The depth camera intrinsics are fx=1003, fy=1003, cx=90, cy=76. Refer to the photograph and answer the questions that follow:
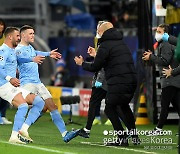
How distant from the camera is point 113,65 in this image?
17766 millimetres

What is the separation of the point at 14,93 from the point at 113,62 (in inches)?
73.8

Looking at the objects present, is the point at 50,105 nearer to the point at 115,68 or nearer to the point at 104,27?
the point at 115,68

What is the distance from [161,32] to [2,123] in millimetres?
5818

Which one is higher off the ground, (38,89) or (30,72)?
(30,72)

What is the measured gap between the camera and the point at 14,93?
59.2 ft

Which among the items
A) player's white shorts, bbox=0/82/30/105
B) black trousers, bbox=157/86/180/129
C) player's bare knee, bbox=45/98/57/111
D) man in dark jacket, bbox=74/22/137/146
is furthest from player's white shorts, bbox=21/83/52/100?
black trousers, bbox=157/86/180/129

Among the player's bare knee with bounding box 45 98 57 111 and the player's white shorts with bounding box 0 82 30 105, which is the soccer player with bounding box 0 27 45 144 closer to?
the player's white shorts with bounding box 0 82 30 105

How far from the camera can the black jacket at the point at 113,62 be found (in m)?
17.7

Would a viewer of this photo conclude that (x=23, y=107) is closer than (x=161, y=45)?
Yes

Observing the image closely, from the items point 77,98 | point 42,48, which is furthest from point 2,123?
point 42,48

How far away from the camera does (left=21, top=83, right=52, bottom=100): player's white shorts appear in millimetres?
18656

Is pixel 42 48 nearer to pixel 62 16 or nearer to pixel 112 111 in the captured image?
pixel 62 16

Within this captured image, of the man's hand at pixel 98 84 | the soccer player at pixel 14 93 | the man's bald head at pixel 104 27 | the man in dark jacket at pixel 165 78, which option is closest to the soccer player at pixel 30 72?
the soccer player at pixel 14 93

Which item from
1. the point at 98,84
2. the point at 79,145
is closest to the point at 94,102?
the point at 98,84
